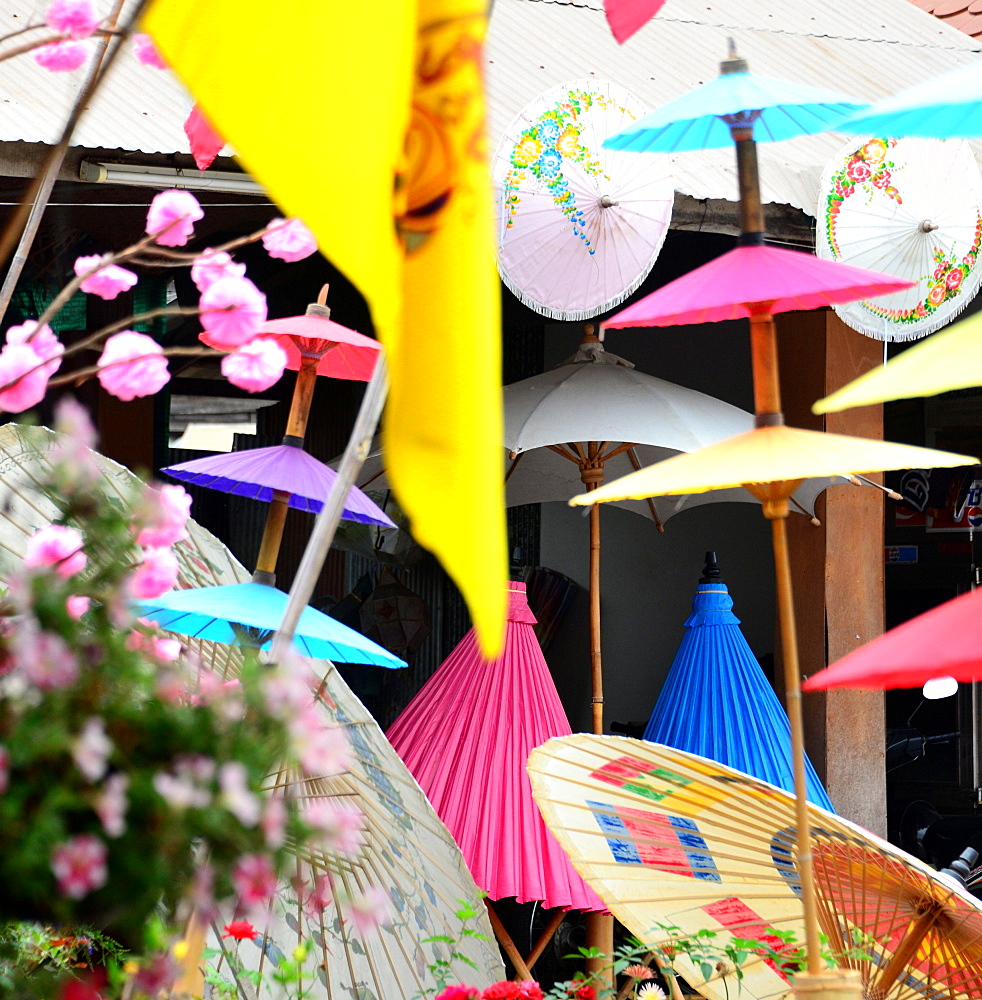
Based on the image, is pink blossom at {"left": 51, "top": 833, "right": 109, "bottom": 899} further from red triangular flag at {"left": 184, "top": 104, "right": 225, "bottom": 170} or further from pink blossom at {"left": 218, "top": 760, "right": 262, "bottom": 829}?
red triangular flag at {"left": 184, "top": 104, "right": 225, "bottom": 170}

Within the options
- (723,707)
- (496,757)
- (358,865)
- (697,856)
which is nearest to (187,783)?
(358,865)

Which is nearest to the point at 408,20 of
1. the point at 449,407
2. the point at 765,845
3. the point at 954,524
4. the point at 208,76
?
Answer: the point at 208,76

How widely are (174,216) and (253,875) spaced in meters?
0.83

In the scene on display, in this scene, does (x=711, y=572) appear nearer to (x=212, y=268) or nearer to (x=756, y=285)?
(x=756, y=285)

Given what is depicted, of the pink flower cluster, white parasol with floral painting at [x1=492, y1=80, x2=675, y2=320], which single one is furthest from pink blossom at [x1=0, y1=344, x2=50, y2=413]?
white parasol with floral painting at [x1=492, y1=80, x2=675, y2=320]

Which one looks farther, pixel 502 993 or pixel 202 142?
pixel 202 142

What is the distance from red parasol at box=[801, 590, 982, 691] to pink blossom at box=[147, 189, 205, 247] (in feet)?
2.59

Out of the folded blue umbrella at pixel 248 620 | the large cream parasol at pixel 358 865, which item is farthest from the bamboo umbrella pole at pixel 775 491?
the large cream parasol at pixel 358 865

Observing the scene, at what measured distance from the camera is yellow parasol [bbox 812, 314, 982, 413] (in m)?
1.07

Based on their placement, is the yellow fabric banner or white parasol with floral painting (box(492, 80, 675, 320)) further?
white parasol with floral painting (box(492, 80, 675, 320))

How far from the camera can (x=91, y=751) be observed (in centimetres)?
70

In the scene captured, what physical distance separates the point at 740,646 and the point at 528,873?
91 centimetres

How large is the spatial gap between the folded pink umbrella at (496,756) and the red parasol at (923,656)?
1827 mm

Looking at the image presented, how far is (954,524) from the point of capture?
5.86 meters
